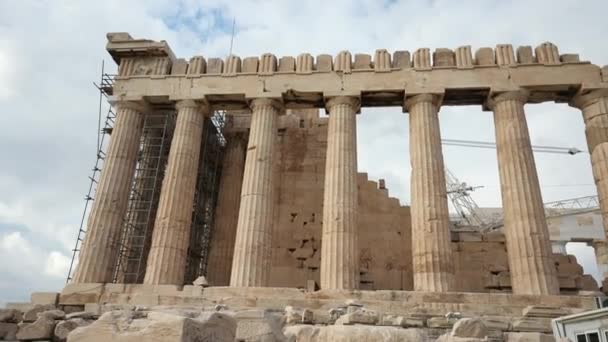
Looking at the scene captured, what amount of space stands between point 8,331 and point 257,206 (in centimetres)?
862

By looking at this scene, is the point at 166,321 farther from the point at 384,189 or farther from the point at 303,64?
the point at 384,189

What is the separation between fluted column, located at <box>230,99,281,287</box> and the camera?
1728 cm

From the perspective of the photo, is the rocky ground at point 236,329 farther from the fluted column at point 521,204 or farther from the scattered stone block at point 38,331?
the fluted column at point 521,204

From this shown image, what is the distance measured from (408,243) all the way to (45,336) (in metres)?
15.6

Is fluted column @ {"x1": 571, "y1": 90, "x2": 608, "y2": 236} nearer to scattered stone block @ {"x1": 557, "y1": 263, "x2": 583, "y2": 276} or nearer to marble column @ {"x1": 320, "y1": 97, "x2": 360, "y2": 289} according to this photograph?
scattered stone block @ {"x1": 557, "y1": 263, "x2": 583, "y2": 276}

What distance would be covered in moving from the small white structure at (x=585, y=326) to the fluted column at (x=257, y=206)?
945 centimetres

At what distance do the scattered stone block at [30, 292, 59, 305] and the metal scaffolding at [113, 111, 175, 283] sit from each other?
3.59 meters

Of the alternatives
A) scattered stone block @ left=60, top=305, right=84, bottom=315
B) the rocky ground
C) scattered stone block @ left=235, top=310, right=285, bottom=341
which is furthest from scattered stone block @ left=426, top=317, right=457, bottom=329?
scattered stone block @ left=60, top=305, right=84, bottom=315

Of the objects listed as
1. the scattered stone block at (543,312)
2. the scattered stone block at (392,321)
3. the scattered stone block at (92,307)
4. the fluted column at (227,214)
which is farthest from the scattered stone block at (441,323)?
the fluted column at (227,214)

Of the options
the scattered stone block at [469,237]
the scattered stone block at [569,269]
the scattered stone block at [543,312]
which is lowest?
the scattered stone block at [543,312]

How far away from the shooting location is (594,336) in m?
10.4

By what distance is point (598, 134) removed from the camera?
60.2ft

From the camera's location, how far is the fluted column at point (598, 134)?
1764 cm

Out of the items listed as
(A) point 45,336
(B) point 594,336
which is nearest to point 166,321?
(A) point 45,336
